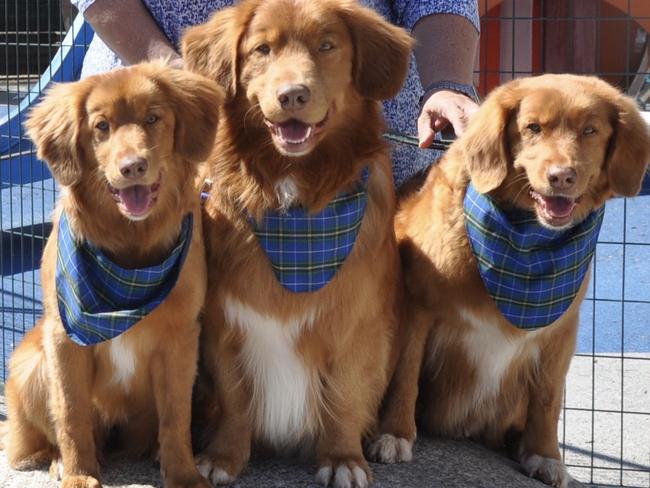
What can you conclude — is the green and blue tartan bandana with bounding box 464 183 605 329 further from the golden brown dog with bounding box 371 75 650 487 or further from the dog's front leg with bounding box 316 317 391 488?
the dog's front leg with bounding box 316 317 391 488

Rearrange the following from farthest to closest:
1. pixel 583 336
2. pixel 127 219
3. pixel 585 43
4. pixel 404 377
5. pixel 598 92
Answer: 1. pixel 585 43
2. pixel 583 336
3. pixel 404 377
4. pixel 598 92
5. pixel 127 219

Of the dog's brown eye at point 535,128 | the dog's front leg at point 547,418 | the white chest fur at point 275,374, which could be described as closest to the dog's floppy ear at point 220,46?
the white chest fur at point 275,374

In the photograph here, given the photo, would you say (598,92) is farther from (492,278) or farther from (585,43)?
A: (585,43)

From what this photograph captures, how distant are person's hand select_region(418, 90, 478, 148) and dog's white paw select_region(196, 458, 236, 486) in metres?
1.31

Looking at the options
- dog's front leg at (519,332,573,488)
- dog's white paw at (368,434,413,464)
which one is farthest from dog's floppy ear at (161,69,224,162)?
dog's front leg at (519,332,573,488)

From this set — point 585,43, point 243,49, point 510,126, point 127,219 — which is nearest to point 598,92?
point 510,126

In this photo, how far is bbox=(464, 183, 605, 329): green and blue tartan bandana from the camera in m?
3.68

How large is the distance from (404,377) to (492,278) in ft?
1.74

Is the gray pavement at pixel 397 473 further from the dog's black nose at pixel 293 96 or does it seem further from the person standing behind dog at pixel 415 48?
the dog's black nose at pixel 293 96

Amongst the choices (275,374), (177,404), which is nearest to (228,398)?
(275,374)

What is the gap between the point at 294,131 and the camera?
335 cm

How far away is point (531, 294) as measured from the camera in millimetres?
3713

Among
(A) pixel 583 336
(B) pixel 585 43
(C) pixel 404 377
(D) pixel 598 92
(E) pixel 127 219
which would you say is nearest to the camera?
(E) pixel 127 219

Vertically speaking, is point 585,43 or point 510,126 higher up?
point 585,43
